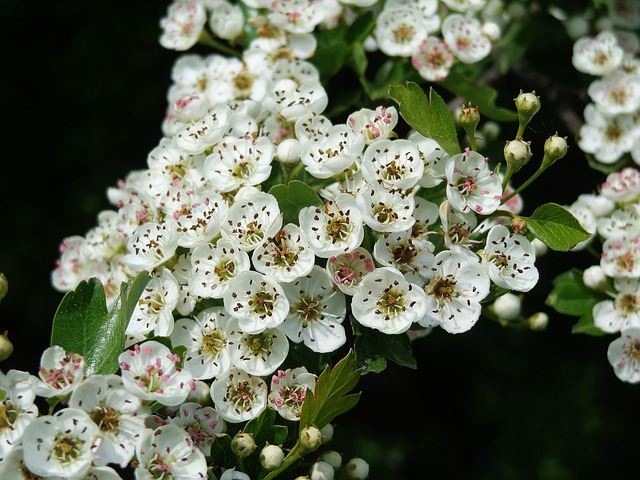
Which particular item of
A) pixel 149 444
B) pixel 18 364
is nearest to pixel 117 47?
pixel 18 364

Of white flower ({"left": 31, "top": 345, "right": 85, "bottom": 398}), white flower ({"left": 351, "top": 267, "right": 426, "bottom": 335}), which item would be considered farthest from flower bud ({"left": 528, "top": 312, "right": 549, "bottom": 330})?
white flower ({"left": 31, "top": 345, "right": 85, "bottom": 398})

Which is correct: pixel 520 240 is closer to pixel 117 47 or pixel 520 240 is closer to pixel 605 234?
pixel 605 234

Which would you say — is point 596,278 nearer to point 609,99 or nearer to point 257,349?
point 609,99

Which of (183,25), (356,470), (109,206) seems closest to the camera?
(356,470)

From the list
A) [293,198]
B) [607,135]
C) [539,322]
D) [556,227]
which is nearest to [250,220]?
[293,198]

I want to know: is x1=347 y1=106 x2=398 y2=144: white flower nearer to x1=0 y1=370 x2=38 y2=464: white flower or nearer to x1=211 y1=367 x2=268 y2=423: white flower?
x1=211 y1=367 x2=268 y2=423: white flower

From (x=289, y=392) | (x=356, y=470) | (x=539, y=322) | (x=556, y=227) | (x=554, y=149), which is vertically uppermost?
(x=554, y=149)
